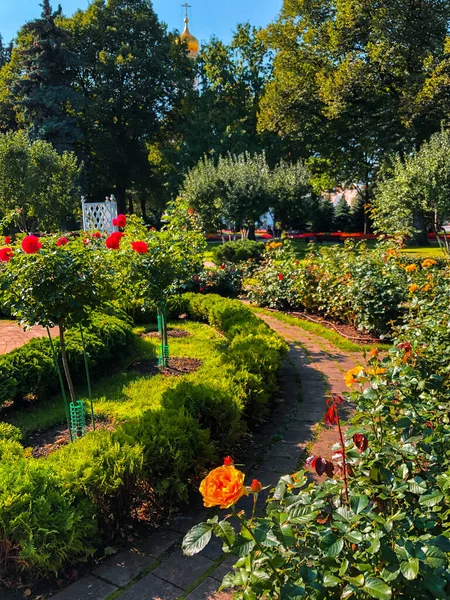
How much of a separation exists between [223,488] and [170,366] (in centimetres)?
407

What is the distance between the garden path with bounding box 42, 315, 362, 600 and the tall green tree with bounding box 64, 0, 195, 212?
21333mm

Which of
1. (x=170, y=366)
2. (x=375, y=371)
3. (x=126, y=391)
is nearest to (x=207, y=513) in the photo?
(x=375, y=371)

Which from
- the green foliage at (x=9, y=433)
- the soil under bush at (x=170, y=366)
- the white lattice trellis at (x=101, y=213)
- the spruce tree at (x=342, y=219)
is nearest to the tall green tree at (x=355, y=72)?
the spruce tree at (x=342, y=219)

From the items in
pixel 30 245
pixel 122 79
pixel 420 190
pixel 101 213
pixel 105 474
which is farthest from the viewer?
pixel 122 79

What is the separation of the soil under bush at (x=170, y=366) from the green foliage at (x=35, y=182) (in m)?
8.15

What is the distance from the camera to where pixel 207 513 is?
257 cm

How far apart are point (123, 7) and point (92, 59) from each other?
3178 millimetres

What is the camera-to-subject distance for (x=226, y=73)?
2392cm

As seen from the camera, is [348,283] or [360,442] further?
[348,283]

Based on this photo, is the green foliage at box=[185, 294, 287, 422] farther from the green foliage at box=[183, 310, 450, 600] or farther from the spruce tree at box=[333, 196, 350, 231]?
→ the spruce tree at box=[333, 196, 350, 231]

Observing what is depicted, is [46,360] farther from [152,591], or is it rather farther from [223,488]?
[223,488]

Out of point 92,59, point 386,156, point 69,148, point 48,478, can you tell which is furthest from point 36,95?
point 48,478

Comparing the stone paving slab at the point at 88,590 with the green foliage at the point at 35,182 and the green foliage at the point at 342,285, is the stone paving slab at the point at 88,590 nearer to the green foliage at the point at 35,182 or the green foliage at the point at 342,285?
the green foliage at the point at 342,285

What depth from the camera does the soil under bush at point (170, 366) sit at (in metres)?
5.07
